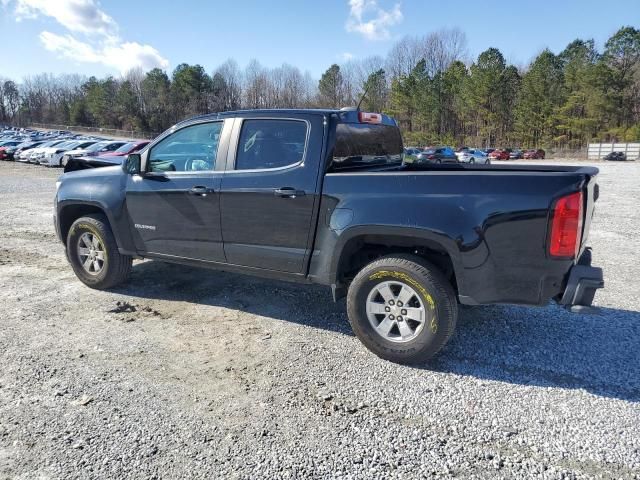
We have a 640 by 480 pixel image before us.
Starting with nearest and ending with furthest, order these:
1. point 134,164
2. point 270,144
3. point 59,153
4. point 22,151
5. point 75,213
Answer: point 270,144, point 134,164, point 75,213, point 59,153, point 22,151

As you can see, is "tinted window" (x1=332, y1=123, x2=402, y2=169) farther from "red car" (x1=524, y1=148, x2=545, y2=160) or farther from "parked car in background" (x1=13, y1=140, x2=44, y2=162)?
"red car" (x1=524, y1=148, x2=545, y2=160)

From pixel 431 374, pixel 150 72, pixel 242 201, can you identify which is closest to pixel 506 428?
pixel 431 374

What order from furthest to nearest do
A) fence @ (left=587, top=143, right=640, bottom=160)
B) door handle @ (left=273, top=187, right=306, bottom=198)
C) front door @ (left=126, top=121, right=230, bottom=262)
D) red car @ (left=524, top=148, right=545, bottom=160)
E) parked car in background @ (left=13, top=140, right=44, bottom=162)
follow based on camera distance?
red car @ (left=524, top=148, right=545, bottom=160) → fence @ (left=587, top=143, right=640, bottom=160) → parked car in background @ (left=13, top=140, right=44, bottom=162) → front door @ (left=126, top=121, right=230, bottom=262) → door handle @ (left=273, top=187, right=306, bottom=198)

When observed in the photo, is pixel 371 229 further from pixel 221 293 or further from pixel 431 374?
pixel 221 293

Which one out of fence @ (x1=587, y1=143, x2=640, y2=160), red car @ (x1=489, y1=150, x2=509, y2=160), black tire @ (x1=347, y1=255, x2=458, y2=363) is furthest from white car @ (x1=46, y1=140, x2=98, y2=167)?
fence @ (x1=587, y1=143, x2=640, y2=160)

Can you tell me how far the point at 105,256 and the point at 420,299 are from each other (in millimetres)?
3556

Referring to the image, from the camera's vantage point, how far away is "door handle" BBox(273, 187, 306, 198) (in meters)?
3.88

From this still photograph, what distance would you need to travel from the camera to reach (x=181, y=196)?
14.8 feet

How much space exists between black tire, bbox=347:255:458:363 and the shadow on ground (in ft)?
0.79

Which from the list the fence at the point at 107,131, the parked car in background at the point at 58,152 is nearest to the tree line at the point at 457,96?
the fence at the point at 107,131

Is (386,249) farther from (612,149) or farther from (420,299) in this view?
(612,149)

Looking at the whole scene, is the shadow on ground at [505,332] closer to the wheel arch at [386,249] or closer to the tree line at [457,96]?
the wheel arch at [386,249]

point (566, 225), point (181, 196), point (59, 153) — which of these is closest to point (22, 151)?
point (59, 153)

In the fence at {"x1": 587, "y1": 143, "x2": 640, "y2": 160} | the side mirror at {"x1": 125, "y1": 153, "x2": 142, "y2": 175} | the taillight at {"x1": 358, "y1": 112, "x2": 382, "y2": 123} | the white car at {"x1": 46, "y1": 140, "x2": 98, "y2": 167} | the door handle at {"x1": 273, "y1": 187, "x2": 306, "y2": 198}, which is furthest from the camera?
the fence at {"x1": 587, "y1": 143, "x2": 640, "y2": 160}
